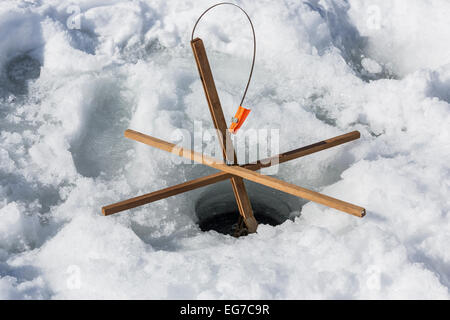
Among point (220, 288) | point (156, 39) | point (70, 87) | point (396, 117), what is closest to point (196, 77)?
point (156, 39)

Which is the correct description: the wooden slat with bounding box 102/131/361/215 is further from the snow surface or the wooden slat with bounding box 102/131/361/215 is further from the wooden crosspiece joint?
the snow surface

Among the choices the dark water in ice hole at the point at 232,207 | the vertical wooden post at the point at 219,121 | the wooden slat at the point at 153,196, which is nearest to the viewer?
the wooden slat at the point at 153,196

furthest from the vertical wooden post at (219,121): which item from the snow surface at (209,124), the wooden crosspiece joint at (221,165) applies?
the snow surface at (209,124)

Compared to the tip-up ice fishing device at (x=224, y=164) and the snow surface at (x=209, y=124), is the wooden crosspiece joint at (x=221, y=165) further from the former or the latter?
the snow surface at (x=209, y=124)

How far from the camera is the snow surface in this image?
2.23 m

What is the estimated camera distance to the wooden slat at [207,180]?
2.48 metres

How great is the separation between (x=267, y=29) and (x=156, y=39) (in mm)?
839

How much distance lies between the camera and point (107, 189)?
279cm

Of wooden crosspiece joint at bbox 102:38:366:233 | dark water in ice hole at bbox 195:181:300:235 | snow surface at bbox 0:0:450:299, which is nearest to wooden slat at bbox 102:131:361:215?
wooden crosspiece joint at bbox 102:38:366:233

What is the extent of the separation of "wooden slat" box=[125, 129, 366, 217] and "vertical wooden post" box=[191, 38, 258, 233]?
9 centimetres

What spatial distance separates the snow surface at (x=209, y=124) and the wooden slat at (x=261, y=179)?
14cm

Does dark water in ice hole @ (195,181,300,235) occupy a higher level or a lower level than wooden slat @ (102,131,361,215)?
lower

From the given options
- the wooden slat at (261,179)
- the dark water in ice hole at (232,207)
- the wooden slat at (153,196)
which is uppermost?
the wooden slat at (261,179)

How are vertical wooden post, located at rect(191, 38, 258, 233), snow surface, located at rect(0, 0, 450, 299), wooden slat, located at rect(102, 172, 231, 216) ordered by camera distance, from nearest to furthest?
1. snow surface, located at rect(0, 0, 450, 299)
2. wooden slat, located at rect(102, 172, 231, 216)
3. vertical wooden post, located at rect(191, 38, 258, 233)
